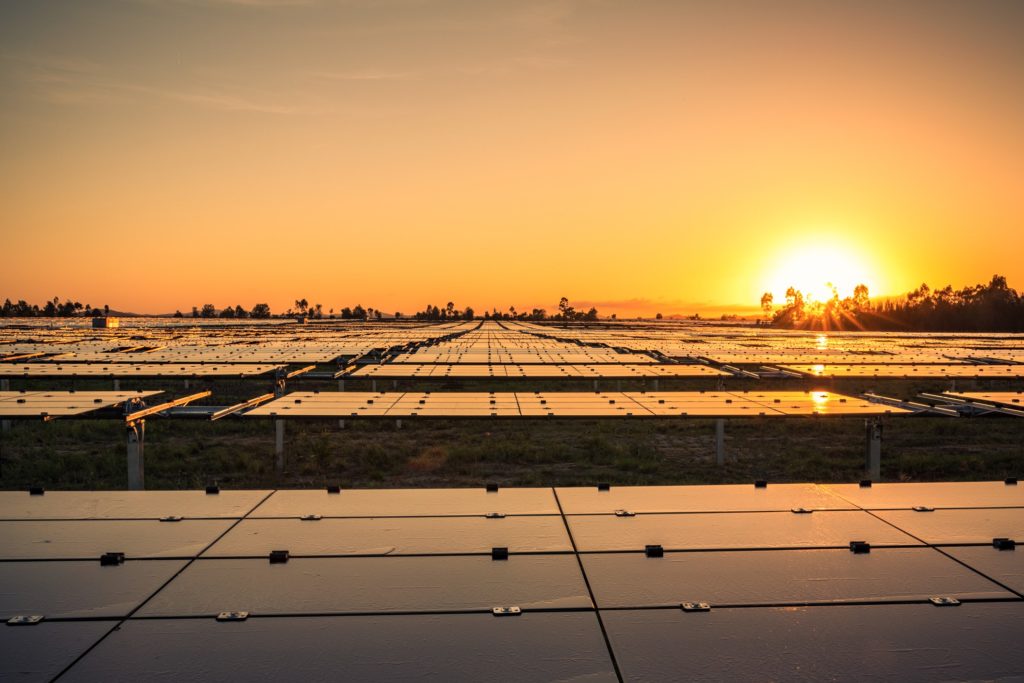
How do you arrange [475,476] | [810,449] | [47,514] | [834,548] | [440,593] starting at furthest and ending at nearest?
[810,449], [475,476], [47,514], [834,548], [440,593]

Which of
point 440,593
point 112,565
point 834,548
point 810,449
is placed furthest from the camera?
point 810,449

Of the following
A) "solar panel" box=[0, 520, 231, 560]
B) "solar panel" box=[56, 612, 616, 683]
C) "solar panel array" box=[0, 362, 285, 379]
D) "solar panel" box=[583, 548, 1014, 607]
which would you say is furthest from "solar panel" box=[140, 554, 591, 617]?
"solar panel array" box=[0, 362, 285, 379]

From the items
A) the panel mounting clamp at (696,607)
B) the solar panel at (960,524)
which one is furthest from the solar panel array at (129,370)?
the panel mounting clamp at (696,607)

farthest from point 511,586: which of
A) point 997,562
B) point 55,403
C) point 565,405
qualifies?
point 55,403

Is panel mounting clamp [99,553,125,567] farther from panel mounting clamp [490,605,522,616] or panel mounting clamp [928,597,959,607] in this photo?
panel mounting clamp [928,597,959,607]

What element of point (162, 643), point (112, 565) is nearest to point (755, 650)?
point (162, 643)

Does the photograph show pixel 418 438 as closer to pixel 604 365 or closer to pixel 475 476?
pixel 475 476
